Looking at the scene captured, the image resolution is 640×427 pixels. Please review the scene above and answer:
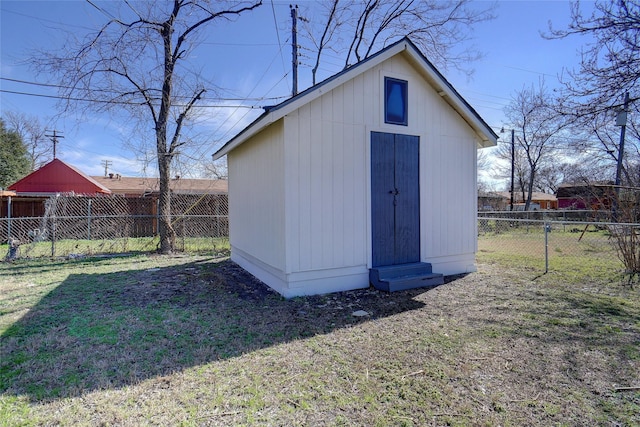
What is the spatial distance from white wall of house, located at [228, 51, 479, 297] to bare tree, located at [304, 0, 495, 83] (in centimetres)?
704

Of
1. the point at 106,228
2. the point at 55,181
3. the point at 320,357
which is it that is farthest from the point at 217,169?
the point at 320,357

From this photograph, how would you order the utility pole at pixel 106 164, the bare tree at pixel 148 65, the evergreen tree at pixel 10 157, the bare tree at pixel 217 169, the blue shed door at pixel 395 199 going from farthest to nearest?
the utility pole at pixel 106 164
the bare tree at pixel 217 169
the evergreen tree at pixel 10 157
the bare tree at pixel 148 65
the blue shed door at pixel 395 199

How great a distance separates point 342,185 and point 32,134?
28.9 metres

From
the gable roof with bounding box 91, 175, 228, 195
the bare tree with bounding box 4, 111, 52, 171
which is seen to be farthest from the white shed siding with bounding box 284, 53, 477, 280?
the bare tree with bounding box 4, 111, 52, 171

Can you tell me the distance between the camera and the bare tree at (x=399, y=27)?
11344mm

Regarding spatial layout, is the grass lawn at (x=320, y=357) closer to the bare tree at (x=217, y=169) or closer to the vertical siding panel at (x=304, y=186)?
the vertical siding panel at (x=304, y=186)

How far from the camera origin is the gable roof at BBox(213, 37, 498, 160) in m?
4.55

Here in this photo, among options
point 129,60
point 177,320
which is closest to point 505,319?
point 177,320

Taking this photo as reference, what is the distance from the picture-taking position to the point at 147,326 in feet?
12.1

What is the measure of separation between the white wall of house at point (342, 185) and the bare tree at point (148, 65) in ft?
14.7

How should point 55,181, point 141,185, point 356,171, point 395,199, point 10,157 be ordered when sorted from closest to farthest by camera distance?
point 356,171
point 395,199
point 55,181
point 10,157
point 141,185

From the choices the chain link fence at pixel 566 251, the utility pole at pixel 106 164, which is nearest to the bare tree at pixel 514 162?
the chain link fence at pixel 566 251

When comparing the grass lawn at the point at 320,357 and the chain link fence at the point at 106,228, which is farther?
the chain link fence at the point at 106,228

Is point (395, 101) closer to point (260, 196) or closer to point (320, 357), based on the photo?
point (260, 196)
